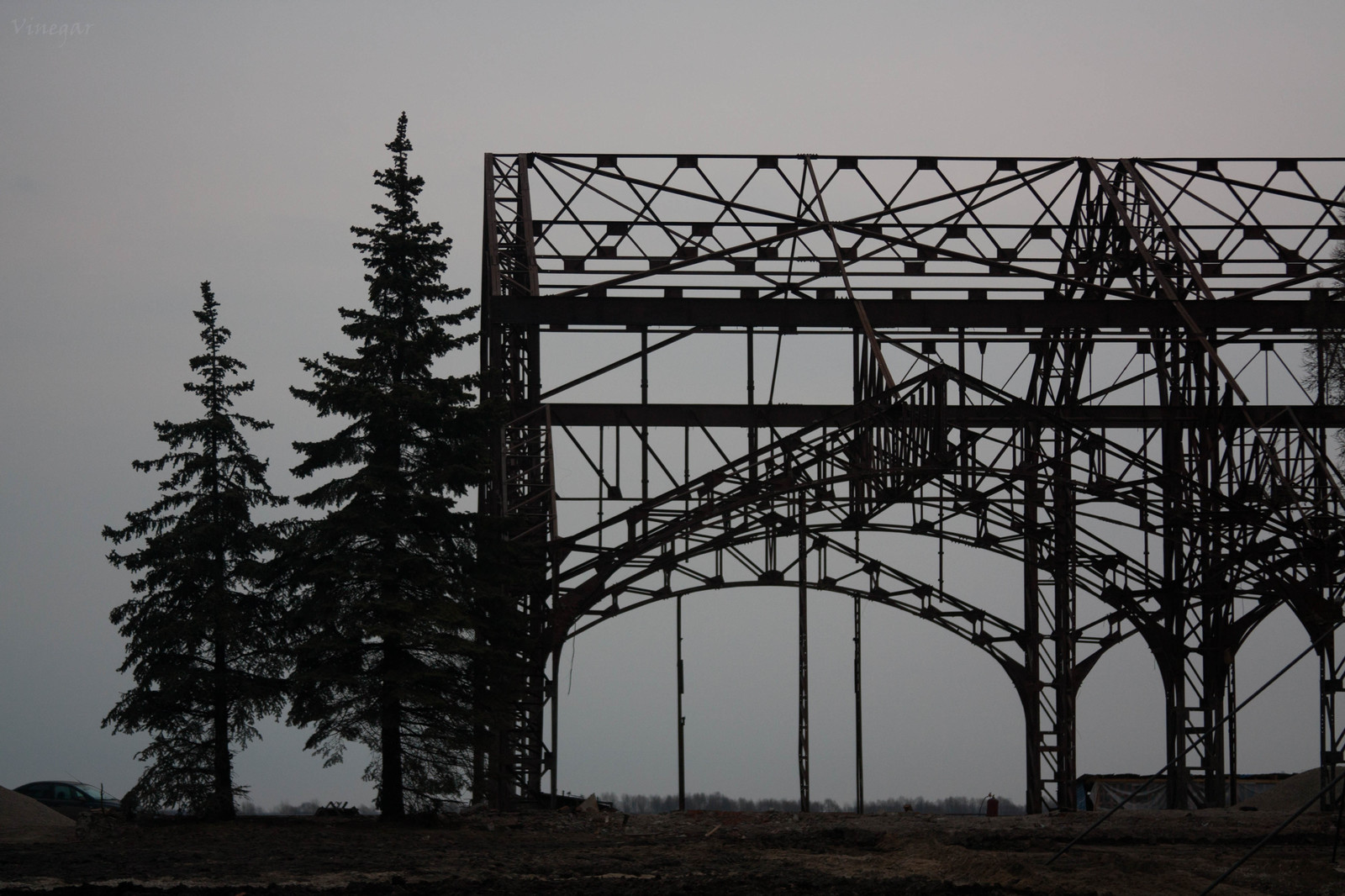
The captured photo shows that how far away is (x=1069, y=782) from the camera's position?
1405 inches

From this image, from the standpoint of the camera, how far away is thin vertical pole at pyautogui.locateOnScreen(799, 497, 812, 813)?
34750 mm

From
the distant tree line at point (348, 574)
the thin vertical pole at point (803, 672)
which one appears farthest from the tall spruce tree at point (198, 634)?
the thin vertical pole at point (803, 672)

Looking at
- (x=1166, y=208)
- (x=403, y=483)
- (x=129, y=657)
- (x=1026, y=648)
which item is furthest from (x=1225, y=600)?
(x=129, y=657)

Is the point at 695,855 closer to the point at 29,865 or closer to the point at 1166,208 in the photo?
the point at 29,865

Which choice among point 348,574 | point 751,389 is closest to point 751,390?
point 751,389

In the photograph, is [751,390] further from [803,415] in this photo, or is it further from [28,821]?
[28,821]

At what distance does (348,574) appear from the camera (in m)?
27.0

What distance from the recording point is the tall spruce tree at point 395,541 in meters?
26.9

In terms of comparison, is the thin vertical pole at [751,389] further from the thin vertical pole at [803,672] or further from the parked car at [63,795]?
the parked car at [63,795]

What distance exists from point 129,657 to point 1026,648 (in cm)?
2025

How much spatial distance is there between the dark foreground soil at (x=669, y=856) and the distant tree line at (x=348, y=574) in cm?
168

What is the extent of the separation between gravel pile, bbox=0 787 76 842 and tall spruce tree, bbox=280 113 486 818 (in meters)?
5.45

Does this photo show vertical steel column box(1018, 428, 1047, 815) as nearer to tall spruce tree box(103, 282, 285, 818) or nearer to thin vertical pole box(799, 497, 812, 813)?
thin vertical pole box(799, 497, 812, 813)

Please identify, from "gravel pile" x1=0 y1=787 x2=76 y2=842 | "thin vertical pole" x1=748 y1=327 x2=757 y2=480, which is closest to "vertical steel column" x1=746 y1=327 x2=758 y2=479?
"thin vertical pole" x1=748 y1=327 x2=757 y2=480
